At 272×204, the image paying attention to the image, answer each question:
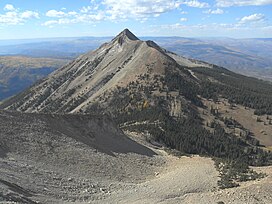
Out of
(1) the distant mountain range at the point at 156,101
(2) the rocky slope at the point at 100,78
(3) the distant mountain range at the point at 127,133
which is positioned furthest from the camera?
(2) the rocky slope at the point at 100,78

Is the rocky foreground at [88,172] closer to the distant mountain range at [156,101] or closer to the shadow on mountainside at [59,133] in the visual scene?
the shadow on mountainside at [59,133]

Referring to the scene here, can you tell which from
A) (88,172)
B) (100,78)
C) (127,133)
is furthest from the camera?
(100,78)

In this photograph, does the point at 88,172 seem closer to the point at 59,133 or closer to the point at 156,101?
the point at 59,133

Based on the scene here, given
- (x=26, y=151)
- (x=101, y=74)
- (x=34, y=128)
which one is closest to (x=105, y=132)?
(x=34, y=128)

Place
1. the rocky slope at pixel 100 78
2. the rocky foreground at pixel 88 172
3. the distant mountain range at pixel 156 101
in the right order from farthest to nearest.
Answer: the rocky slope at pixel 100 78 → the distant mountain range at pixel 156 101 → the rocky foreground at pixel 88 172

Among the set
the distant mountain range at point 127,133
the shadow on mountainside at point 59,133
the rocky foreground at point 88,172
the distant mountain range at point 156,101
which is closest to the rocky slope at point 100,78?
the distant mountain range at point 156,101

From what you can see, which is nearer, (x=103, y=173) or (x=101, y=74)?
(x=103, y=173)

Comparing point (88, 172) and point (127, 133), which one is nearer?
point (88, 172)

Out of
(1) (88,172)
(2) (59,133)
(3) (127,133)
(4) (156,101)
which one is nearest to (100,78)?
(4) (156,101)

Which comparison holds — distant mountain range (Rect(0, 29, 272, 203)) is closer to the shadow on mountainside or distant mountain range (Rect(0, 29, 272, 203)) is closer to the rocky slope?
the shadow on mountainside

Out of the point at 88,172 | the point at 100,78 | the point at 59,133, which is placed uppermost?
the point at 59,133

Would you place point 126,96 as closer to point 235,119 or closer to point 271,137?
point 235,119
